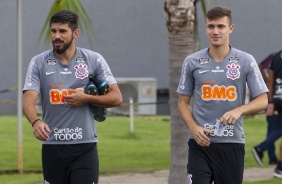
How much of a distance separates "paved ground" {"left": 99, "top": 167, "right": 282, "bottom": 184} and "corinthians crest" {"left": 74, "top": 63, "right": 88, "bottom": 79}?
5449 millimetres

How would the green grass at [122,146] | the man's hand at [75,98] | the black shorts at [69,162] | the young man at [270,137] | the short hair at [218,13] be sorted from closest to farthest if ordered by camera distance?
the man's hand at [75,98]
the black shorts at [69,162]
the short hair at [218,13]
the young man at [270,137]
the green grass at [122,146]

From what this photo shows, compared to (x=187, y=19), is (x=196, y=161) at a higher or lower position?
lower

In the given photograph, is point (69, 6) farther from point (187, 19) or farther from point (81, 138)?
point (81, 138)

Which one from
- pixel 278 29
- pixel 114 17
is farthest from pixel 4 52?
pixel 278 29

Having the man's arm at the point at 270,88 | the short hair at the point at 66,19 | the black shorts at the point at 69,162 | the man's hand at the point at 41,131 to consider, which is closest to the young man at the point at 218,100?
the black shorts at the point at 69,162

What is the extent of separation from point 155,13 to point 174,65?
1612 centimetres

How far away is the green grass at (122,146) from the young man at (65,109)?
17.9 ft

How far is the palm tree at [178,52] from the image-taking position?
11453mm

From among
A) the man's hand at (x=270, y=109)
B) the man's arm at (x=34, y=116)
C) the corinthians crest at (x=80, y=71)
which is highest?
the corinthians crest at (x=80, y=71)

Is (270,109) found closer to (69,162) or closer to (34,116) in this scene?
(69,162)

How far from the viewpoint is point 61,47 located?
732cm

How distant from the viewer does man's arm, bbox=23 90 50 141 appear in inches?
278

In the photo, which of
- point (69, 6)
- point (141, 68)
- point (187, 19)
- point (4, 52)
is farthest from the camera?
point (141, 68)

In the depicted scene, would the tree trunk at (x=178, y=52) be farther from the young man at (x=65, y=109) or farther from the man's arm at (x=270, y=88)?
the young man at (x=65, y=109)
